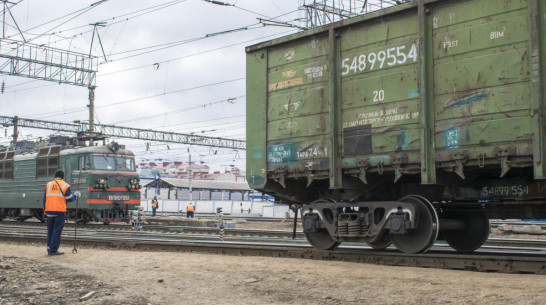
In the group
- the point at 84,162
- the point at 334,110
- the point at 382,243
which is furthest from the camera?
the point at 84,162

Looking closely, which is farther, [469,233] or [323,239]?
[323,239]

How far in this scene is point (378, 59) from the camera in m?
9.06

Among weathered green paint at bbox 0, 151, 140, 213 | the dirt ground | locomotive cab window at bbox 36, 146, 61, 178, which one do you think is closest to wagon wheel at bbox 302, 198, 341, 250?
the dirt ground

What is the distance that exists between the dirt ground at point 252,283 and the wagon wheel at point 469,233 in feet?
7.17

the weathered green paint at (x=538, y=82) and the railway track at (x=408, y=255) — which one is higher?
the weathered green paint at (x=538, y=82)

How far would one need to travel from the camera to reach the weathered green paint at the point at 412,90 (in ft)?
24.0

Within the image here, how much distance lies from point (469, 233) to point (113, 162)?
15721mm

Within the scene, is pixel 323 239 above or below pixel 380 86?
below

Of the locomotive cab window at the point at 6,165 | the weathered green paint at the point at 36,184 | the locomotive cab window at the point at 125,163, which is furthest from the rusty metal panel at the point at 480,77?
the locomotive cab window at the point at 6,165

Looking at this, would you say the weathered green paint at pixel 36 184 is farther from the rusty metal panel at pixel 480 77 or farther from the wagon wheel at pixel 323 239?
the rusty metal panel at pixel 480 77

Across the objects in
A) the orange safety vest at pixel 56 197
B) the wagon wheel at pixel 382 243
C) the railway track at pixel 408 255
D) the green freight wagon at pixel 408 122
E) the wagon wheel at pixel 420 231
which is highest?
the green freight wagon at pixel 408 122

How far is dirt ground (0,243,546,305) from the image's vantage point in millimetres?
6129

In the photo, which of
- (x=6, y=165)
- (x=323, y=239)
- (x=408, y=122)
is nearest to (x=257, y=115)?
(x=323, y=239)

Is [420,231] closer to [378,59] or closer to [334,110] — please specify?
[334,110]
